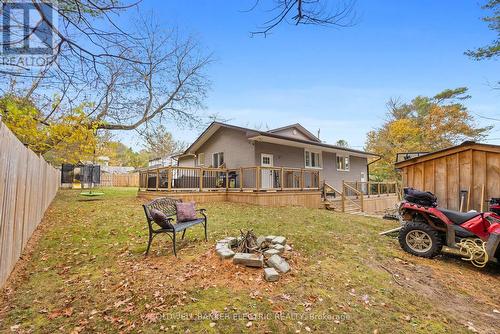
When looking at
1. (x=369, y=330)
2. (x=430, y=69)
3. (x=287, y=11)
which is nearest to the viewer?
(x=369, y=330)

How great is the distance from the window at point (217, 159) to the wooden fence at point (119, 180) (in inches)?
758

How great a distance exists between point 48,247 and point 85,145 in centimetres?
922

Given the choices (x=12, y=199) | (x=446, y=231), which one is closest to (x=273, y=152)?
(x=446, y=231)

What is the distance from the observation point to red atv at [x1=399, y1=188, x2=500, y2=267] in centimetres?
447

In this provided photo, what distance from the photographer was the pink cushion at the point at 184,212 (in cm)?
519

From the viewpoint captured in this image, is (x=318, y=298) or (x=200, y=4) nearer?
(x=318, y=298)

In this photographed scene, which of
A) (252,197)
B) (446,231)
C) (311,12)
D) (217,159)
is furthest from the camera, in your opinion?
(217,159)

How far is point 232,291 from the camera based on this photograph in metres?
3.18

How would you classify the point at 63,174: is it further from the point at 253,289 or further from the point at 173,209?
the point at 253,289

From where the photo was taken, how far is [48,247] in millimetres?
4934

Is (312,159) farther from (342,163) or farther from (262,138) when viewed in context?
(262,138)

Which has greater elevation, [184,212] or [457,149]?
[457,149]

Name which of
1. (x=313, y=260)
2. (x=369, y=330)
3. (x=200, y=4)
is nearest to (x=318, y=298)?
(x=369, y=330)

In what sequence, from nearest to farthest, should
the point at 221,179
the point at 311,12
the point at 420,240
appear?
the point at 311,12, the point at 420,240, the point at 221,179
